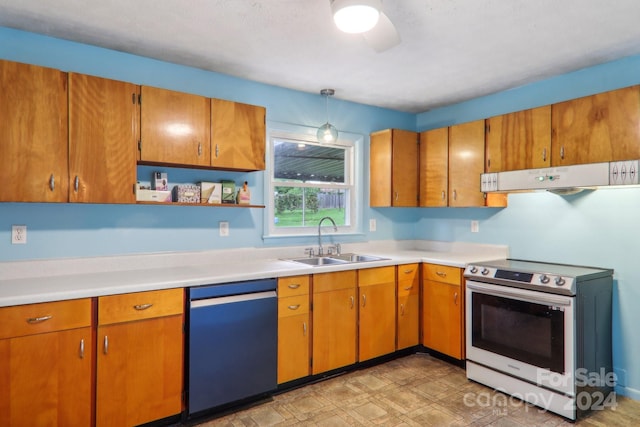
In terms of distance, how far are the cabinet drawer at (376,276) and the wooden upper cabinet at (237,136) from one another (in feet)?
3.94

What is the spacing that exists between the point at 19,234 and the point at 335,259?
2307 mm

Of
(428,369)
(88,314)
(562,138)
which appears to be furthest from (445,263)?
(88,314)

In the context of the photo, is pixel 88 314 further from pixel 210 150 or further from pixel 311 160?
pixel 311 160

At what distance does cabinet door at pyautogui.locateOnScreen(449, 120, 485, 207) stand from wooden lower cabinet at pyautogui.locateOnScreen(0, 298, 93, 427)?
3.06 m

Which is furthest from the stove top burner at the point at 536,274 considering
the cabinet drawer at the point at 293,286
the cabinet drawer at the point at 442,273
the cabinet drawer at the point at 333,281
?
the cabinet drawer at the point at 293,286

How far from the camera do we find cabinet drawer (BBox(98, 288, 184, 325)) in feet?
6.82

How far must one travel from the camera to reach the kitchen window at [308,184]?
3.47 meters

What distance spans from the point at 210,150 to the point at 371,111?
78.7 inches

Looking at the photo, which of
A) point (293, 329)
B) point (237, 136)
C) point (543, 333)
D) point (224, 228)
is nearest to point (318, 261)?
point (293, 329)

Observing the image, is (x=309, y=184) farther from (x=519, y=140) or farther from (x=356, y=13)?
(x=356, y=13)

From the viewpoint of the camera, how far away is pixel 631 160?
2.38 meters

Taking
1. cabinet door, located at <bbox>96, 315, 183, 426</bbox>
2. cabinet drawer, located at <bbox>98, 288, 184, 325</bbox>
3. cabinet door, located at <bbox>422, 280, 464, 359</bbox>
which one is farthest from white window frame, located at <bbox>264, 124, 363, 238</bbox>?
cabinet door, located at <bbox>96, 315, 183, 426</bbox>

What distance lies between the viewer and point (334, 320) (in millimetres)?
2982

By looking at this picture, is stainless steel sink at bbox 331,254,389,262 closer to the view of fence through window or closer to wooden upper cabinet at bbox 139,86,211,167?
the view of fence through window
